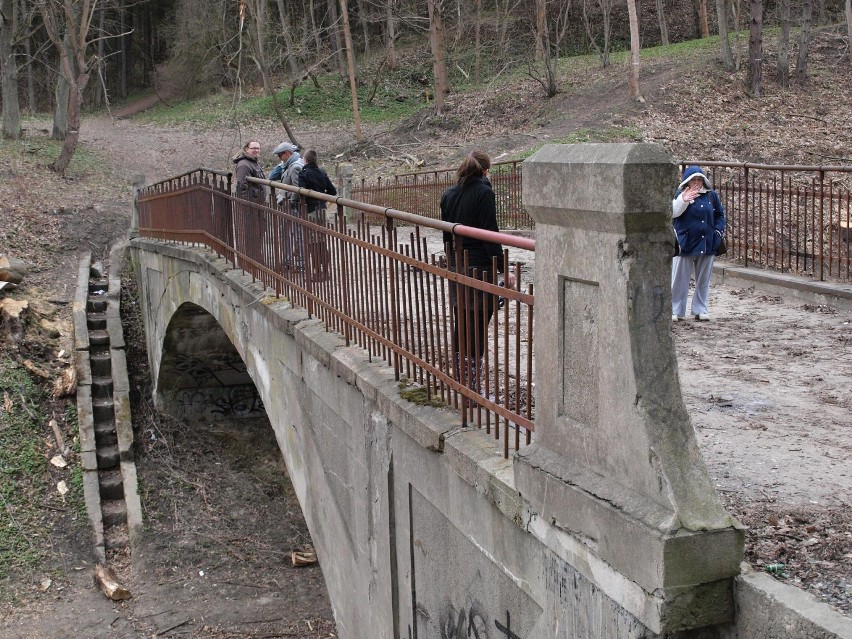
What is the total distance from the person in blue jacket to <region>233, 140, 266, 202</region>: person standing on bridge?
3.93 m

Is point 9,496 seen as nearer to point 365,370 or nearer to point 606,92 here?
point 365,370

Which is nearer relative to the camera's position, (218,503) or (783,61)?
(218,503)

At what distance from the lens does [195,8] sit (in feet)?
142

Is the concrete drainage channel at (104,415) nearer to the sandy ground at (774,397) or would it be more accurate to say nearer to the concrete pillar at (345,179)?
the concrete pillar at (345,179)

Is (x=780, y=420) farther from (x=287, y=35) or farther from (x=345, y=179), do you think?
(x=287, y=35)

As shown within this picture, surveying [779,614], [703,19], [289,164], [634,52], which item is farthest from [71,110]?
[779,614]

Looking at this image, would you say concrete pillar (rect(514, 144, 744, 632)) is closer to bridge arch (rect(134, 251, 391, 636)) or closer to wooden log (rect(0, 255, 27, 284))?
bridge arch (rect(134, 251, 391, 636))

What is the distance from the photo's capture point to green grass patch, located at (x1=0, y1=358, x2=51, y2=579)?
40.5ft

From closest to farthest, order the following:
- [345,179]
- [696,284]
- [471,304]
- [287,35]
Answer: [471,304] → [696,284] → [345,179] → [287,35]

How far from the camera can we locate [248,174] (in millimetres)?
10648

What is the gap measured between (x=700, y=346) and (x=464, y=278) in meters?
3.77

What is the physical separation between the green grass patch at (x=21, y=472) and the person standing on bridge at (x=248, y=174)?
5.77 metres

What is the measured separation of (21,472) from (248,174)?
609 centimetres

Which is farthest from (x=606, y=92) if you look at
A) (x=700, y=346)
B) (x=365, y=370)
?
(x=365, y=370)
